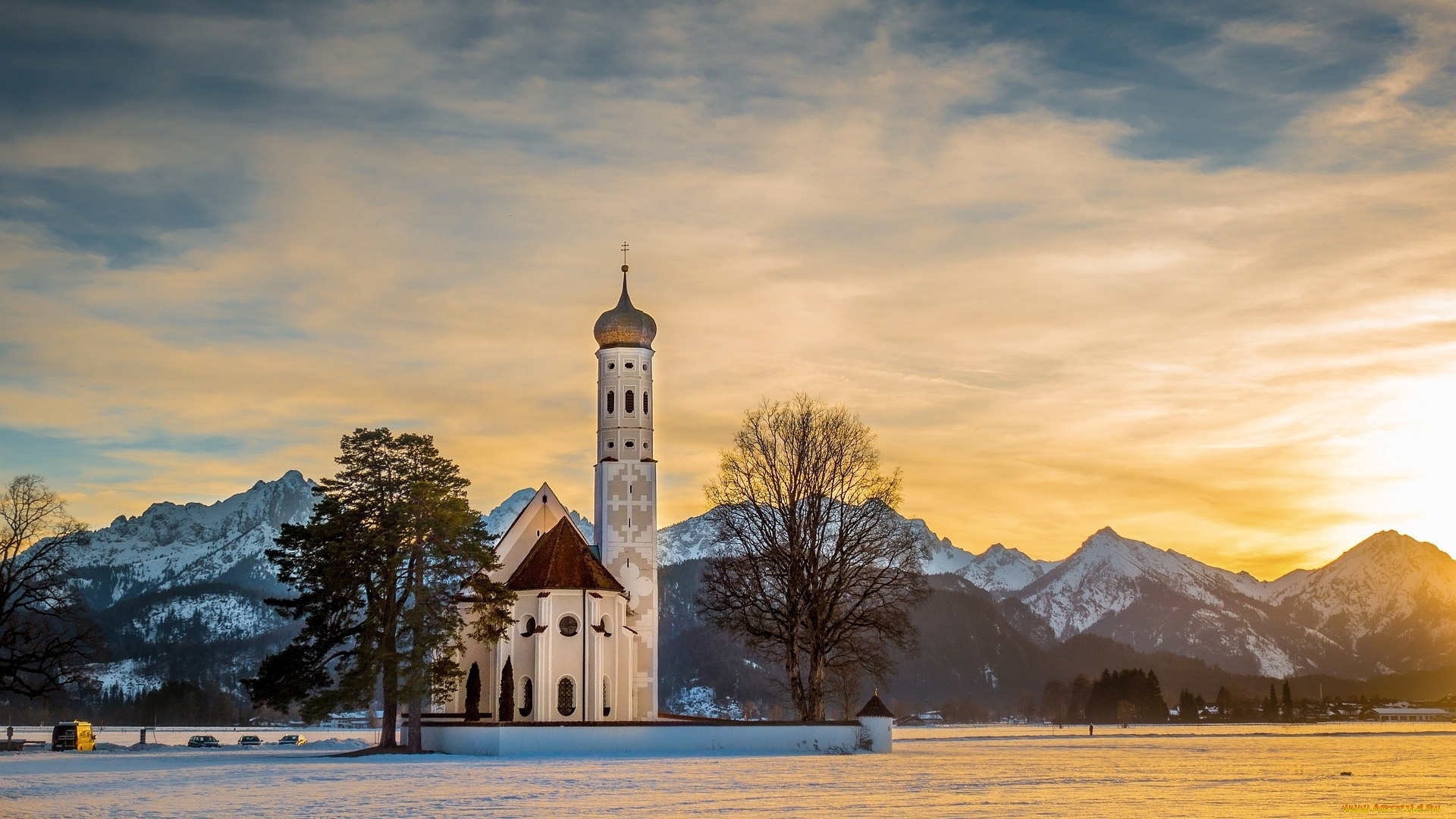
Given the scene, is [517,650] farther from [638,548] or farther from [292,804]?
[292,804]

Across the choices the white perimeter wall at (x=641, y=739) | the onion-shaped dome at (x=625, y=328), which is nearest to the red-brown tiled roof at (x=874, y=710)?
the white perimeter wall at (x=641, y=739)

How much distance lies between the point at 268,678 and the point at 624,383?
28.0m

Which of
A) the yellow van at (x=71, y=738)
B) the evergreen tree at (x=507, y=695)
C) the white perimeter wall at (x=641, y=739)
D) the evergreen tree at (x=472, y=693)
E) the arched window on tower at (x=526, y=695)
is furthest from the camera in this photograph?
the yellow van at (x=71, y=738)

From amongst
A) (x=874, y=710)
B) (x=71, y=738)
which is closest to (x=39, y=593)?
(x=71, y=738)

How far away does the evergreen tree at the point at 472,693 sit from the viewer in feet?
229

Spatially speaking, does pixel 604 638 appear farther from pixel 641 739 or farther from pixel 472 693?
pixel 641 739

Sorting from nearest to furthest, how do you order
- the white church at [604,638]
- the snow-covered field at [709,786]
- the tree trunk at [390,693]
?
the snow-covered field at [709,786], the tree trunk at [390,693], the white church at [604,638]

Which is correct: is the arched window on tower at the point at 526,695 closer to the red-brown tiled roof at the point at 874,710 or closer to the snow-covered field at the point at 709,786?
the snow-covered field at the point at 709,786

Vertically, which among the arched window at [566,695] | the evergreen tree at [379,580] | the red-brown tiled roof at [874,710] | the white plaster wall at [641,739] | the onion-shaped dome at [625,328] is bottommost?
the white plaster wall at [641,739]

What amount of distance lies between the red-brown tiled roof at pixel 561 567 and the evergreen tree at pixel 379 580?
9.90 metres

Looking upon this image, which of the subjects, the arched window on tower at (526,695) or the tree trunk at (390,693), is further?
the arched window on tower at (526,695)

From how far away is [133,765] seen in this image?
172 ft

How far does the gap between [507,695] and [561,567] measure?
6.43 metres

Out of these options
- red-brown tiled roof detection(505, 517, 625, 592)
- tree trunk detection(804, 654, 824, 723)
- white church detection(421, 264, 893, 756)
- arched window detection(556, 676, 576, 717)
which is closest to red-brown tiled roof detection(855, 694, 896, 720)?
white church detection(421, 264, 893, 756)
